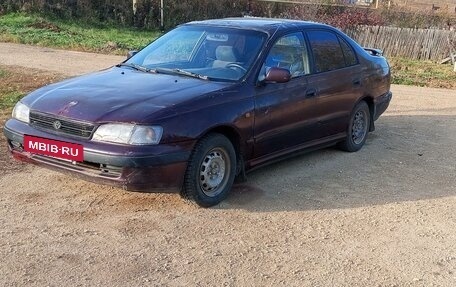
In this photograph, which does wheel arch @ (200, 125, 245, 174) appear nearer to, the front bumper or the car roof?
the front bumper

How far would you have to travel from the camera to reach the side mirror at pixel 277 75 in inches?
223

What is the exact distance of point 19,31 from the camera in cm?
2086

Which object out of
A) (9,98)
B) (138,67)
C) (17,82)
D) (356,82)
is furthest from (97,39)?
(138,67)

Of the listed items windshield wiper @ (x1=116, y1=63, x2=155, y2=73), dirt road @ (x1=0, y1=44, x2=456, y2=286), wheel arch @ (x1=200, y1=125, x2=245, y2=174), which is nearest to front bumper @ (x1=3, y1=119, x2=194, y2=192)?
dirt road @ (x1=0, y1=44, x2=456, y2=286)

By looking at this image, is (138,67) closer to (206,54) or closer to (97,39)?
(206,54)

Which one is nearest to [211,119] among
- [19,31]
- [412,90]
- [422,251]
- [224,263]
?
[224,263]

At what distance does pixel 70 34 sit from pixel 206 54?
16.5 m

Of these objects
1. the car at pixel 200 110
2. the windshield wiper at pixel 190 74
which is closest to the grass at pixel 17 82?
the car at pixel 200 110

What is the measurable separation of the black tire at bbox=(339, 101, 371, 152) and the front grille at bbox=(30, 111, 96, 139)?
11.9ft

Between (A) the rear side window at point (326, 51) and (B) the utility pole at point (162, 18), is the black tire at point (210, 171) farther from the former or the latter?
(B) the utility pole at point (162, 18)

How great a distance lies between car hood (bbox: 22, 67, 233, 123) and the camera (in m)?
4.83

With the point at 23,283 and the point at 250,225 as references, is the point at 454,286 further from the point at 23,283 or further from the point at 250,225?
the point at 23,283

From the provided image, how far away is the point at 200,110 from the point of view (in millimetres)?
5066

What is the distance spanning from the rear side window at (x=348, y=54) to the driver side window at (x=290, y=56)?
0.93 meters
